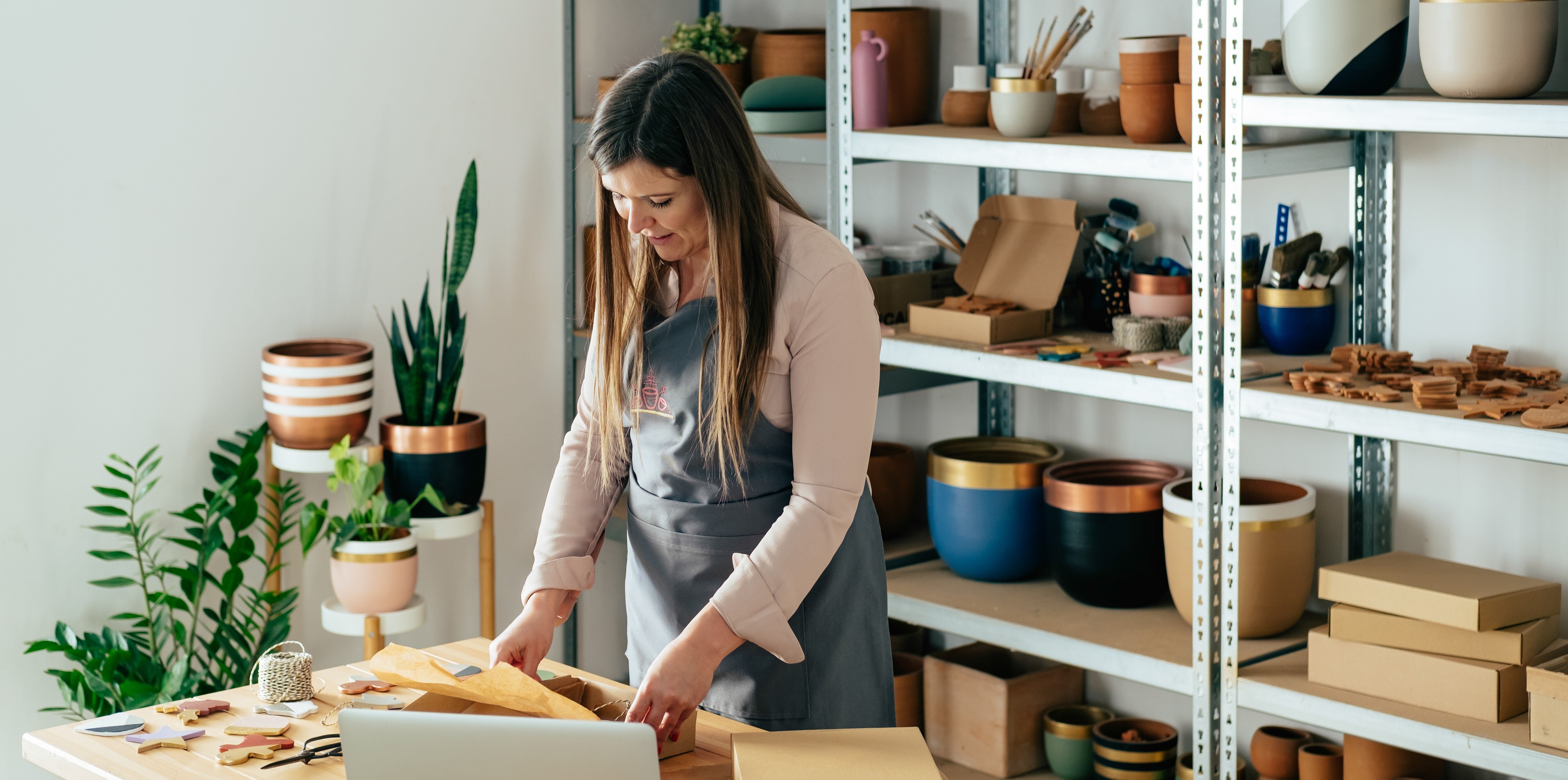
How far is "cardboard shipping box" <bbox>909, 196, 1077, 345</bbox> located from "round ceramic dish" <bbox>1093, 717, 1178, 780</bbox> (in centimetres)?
79

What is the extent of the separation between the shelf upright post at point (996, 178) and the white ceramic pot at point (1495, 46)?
1.06m

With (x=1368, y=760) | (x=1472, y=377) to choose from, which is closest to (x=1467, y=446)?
(x=1472, y=377)

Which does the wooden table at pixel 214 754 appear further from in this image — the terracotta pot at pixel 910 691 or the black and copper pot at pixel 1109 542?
the terracotta pot at pixel 910 691

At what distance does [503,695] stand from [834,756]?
0.34 metres

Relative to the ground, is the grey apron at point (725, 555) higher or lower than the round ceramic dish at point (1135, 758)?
higher

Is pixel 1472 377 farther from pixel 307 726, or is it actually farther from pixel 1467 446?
pixel 307 726

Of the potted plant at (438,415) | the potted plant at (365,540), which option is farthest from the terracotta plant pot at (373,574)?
the potted plant at (438,415)

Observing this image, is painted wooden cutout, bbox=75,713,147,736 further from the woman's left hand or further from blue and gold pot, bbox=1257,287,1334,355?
blue and gold pot, bbox=1257,287,1334,355

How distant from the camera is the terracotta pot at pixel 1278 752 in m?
2.70

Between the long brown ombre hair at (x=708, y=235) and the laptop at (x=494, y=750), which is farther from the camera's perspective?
the long brown ombre hair at (x=708, y=235)

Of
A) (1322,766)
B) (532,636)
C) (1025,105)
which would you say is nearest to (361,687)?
(532,636)

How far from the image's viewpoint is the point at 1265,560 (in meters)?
2.46

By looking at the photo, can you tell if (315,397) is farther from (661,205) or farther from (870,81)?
(661,205)

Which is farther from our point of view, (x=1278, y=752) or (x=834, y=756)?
(x=1278, y=752)
